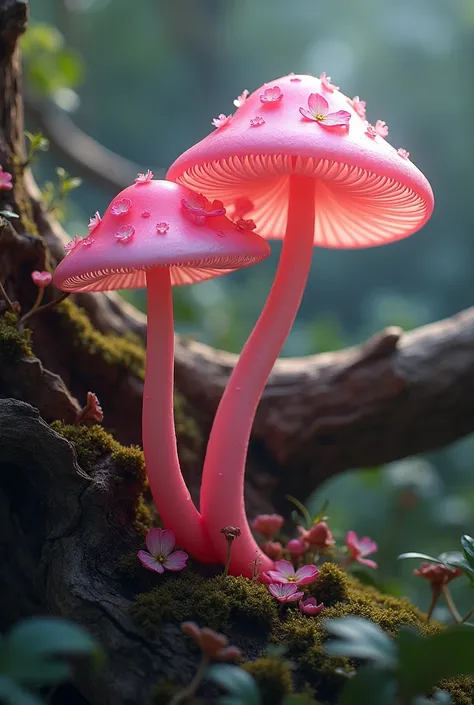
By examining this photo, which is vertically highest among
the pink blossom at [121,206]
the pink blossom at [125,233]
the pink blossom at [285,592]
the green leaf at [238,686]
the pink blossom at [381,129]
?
the pink blossom at [381,129]

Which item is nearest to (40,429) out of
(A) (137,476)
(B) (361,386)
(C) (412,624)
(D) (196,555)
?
(A) (137,476)

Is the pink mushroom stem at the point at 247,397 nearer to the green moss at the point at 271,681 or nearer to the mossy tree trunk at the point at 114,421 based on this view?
the mossy tree trunk at the point at 114,421

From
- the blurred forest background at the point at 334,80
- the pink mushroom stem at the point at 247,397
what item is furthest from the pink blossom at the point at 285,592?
the blurred forest background at the point at 334,80

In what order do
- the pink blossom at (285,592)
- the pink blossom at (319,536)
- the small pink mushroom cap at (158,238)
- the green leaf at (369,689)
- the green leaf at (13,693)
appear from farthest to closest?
the pink blossom at (319,536) → the pink blossom at (285,592) → the small pink mushroom cap at (158,238) → the green leaf at (369,689) → the green leaf at (13,693)

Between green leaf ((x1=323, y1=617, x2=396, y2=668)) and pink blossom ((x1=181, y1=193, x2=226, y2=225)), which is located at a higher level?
pink blossom ((x1=181, y1=193, x2=226, y2=225))

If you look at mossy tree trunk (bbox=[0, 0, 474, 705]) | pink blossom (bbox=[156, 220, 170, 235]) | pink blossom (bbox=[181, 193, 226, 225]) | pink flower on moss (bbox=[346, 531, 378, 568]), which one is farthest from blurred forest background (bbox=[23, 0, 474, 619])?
pink blossom (bbox=[156, 220, 170, 235])

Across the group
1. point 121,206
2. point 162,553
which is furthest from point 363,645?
point 121,206

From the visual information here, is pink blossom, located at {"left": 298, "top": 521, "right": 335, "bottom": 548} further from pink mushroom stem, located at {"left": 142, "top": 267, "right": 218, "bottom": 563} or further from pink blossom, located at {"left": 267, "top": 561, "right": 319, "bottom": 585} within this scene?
pink mushroom stem, located at {"left": 142, "top": 267, "right": 218, "bottom": 563}
